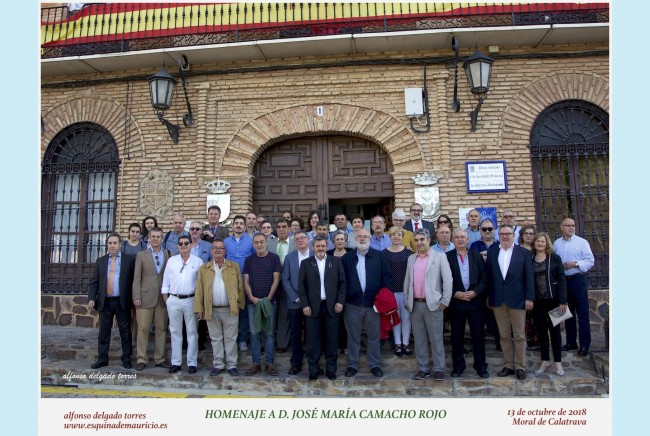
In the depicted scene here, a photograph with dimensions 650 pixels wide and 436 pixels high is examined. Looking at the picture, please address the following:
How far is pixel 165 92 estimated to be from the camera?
7086 mm

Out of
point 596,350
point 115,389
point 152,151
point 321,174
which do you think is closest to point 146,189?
point 152,151

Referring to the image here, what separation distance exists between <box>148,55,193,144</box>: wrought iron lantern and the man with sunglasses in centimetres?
296

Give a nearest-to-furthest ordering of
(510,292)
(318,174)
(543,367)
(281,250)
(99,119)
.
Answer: (510,292), (543,367), (281,250), (318,174), (99,119)

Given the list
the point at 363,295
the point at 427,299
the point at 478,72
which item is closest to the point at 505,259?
the point at 427,299

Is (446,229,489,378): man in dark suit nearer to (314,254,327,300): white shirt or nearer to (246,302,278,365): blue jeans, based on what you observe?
(314,254,327,300): white shirt

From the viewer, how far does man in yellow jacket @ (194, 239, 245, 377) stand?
5031 millimetres

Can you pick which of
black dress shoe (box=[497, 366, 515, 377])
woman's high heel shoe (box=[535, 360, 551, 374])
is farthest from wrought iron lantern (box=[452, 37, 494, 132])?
black dress shoe (box=[497, 366, 515, 377])

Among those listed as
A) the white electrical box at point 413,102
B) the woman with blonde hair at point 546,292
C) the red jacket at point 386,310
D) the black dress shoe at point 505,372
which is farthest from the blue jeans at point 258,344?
the white electrical box at point 413,102

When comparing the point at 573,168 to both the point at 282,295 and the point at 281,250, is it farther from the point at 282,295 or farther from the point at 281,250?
the point at 282,295

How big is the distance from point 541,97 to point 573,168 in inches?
50.1

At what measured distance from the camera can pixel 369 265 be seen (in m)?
4.89

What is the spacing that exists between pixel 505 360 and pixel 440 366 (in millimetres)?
749

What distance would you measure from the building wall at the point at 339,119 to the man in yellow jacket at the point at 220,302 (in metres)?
2.35

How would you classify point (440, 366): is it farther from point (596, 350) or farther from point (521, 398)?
point (596, 350)
